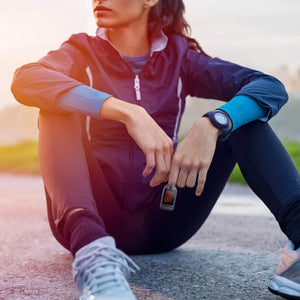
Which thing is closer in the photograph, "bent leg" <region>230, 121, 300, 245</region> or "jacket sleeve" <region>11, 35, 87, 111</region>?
"bent leg" <region>230, 121, 300, 245</region>

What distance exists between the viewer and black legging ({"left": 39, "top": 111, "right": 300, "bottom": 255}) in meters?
2.04

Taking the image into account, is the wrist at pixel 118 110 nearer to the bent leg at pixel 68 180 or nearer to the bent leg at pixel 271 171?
the bent leg at pixel 68 180

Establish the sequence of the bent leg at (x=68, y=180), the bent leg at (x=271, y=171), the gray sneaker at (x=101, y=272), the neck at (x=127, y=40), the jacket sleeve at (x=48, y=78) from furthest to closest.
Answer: the neck at (x=127, y=40)
the jacket sleeve at (x=48, y=78)
the bent leg at (x=271, y=171)
the bent leg at (x=68, y=180)
the gray sneaker at (x=101, y=272)

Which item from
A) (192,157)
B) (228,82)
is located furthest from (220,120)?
(228,82)

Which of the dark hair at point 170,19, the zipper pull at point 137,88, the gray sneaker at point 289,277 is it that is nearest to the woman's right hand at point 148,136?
the zipper pull at point 137,88

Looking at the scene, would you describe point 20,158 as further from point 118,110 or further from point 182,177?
point 182,177

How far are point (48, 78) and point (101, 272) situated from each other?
0.77 m

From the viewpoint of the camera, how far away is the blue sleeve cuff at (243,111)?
2.18 m

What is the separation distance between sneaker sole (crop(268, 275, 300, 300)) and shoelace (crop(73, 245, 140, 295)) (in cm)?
56

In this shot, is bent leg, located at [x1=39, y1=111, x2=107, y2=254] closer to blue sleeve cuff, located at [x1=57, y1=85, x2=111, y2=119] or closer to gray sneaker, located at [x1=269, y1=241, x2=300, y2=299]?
blue sleeve cuff, located at [x1=57, y1=85, x2=111, y2=119]

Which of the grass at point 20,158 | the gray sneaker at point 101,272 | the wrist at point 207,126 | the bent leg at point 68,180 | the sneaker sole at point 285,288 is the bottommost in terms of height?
the grass at point 20,158

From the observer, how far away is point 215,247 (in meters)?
3.38

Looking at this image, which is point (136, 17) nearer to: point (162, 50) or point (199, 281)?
point (162, 50)

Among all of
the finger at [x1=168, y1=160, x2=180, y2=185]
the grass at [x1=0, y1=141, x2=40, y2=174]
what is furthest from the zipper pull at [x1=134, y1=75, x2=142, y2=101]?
the grass at [x1=0, y1=141, x2=40, y2=174]
